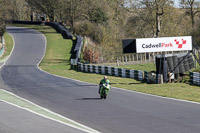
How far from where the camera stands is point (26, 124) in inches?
551

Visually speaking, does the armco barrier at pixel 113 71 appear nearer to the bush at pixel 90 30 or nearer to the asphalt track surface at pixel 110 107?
the asphalt track surface at pixel 110 107

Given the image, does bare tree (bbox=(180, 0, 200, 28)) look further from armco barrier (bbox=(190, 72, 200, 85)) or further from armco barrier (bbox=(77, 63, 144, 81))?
armco barrier (bbox=(190, 72, 200, 85))

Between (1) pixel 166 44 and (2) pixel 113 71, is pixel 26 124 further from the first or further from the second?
(2) pixel 113 71

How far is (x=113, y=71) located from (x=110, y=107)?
64.3 ft

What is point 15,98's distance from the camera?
2233cm

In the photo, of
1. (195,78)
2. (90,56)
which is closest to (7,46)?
(90,56)

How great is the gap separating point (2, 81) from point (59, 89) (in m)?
7.57

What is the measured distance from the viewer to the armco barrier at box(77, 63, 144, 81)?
33631 millimetres

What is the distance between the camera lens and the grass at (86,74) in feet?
80.4

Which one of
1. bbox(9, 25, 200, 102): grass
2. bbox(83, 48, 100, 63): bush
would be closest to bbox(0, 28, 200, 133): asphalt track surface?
bbox(9, 25, 200, 102): grass

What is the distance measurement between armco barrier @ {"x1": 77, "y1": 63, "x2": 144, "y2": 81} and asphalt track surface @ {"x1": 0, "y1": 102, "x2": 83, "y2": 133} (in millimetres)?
17695

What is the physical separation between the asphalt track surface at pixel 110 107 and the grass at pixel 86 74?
6.85 feet

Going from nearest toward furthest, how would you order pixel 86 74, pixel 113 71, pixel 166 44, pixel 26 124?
1. pixel 26 124
2. pixel 166 44
3. pixel 113 71
4. pixel 86 74

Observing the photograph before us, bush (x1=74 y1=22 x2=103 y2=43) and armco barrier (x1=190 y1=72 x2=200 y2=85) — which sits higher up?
bush (x1=74 y1=22 x2=103 y2=43)
